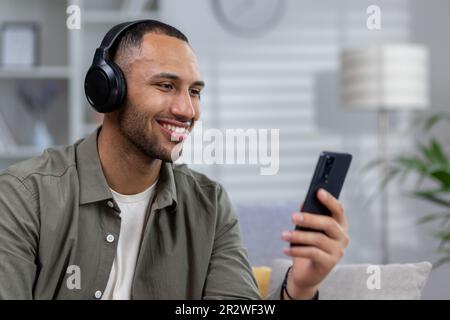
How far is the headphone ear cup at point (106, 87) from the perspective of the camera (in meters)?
1.26

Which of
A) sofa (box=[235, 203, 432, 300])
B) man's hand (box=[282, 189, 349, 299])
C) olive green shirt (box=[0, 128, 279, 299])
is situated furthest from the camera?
sofa (box=[235, 203, 432, 300])

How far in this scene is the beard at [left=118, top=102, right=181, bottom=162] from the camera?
51.5 inches

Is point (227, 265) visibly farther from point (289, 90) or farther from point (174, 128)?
point (289, 90)

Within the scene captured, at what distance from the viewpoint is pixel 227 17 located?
3709mm

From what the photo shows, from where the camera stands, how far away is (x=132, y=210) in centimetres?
136

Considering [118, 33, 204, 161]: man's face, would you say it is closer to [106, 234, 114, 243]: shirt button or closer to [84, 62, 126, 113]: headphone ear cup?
[84, 62, 126, 113]: headphone ear cup

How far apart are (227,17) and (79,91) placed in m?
0.83

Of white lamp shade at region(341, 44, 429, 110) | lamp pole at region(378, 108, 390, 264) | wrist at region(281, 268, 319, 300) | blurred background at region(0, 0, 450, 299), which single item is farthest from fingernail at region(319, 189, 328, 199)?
blurred background at region(0, 0, 450, 299)

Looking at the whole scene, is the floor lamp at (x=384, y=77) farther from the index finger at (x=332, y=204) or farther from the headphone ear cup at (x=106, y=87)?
the index finger at (x=332, y=204)

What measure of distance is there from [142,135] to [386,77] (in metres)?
2.14

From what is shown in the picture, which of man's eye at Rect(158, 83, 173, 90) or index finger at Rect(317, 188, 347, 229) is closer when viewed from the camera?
index finger at Rect(317, 188, 347, 229)

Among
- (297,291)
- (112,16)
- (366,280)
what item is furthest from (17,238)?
(112,16)

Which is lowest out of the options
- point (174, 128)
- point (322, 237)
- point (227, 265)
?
point (227, 265)

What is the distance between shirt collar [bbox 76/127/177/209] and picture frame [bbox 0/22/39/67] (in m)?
2.30
